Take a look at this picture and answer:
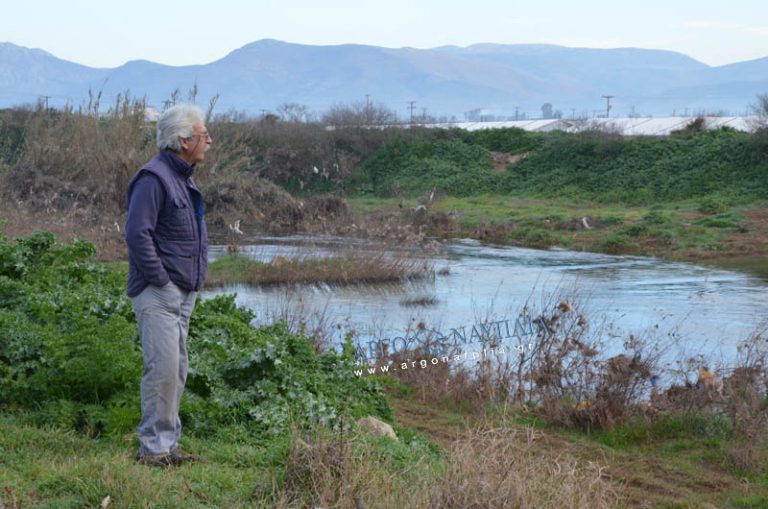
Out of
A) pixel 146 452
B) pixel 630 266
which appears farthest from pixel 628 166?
pixel 146 452

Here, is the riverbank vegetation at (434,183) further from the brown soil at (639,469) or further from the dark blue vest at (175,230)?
the dark blue vest at (175,230)

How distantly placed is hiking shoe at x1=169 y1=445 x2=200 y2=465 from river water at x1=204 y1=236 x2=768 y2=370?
21.6 ft

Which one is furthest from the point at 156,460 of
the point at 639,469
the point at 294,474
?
the point at 639,469

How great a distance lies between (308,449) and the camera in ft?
19.6

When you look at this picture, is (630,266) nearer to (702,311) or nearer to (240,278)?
(702,311)

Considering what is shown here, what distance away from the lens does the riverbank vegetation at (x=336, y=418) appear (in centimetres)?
579

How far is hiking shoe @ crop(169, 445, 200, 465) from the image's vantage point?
6.46 meters

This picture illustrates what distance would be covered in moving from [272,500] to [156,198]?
6.15ft

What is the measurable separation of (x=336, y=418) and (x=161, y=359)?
5.56ft

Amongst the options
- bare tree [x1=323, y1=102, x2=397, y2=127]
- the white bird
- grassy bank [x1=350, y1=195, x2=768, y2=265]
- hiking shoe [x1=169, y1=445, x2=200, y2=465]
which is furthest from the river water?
bare tree [x1=323, y1=102, x2=397, y2=127]

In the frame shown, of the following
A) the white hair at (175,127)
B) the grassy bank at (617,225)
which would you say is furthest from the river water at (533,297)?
the white hair at (175,127)

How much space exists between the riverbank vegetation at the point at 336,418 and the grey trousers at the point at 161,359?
0.25 metres

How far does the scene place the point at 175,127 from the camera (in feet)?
20.6

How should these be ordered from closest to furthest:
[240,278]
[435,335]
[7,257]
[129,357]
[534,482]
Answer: [534,482] → [129,357] → [7,257] → [435,335] → [240,278]
